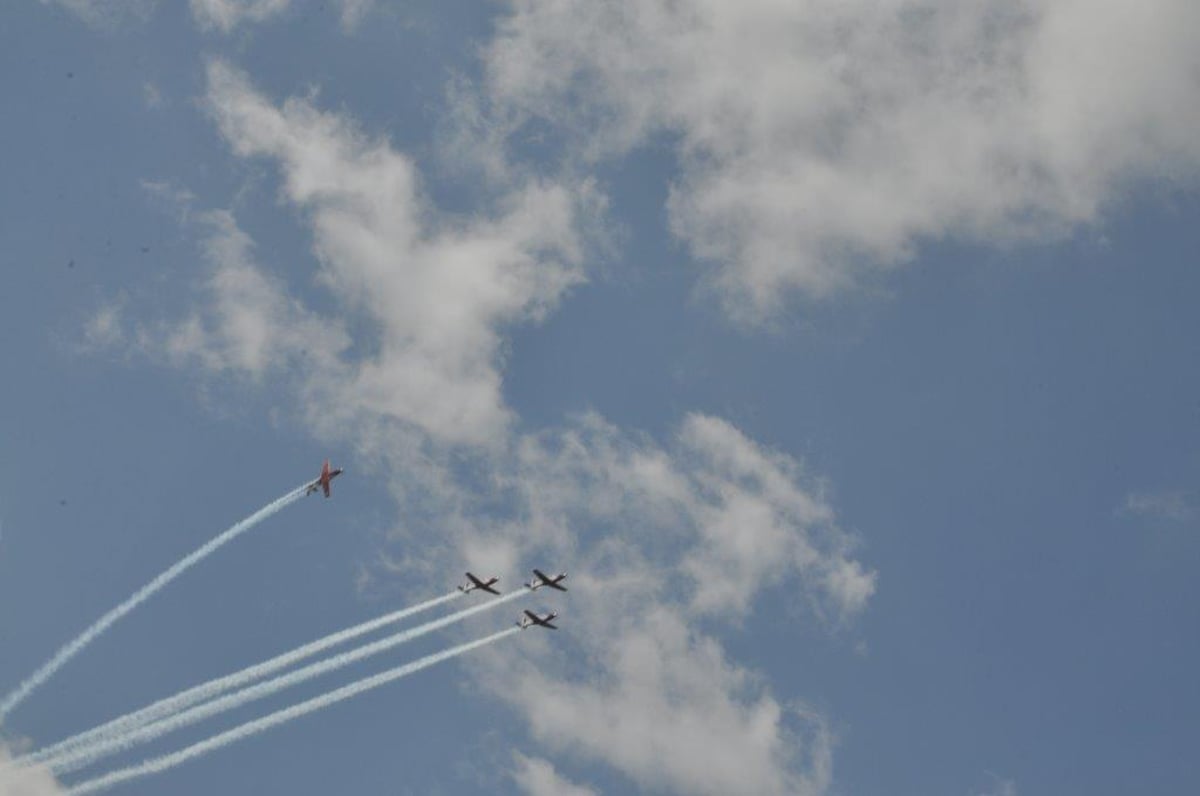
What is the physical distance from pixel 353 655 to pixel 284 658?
9.09 meters

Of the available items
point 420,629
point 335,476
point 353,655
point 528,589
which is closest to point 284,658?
point 353,655

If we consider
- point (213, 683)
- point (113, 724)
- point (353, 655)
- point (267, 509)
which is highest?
point (267, 509)

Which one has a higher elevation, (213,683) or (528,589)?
(528,589)

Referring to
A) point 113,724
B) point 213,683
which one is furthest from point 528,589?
point 113,724

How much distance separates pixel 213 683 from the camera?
147375 mm

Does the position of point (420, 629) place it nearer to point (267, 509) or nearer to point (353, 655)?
point (353, 655)

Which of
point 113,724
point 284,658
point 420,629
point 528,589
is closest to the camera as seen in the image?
point 113,724

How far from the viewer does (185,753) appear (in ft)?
466

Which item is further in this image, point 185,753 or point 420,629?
point 420,629

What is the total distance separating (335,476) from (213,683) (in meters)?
39.0

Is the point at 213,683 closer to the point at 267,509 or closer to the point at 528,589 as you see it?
the point at 267,509

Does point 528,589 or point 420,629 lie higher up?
point 528,589

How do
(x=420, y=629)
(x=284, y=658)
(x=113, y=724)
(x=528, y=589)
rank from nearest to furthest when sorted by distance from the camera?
(x=113, y=724) → (x=284, y=658) → (x=420, y=629) → (x=528, y=589)

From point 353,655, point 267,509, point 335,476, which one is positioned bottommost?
point 353,655
